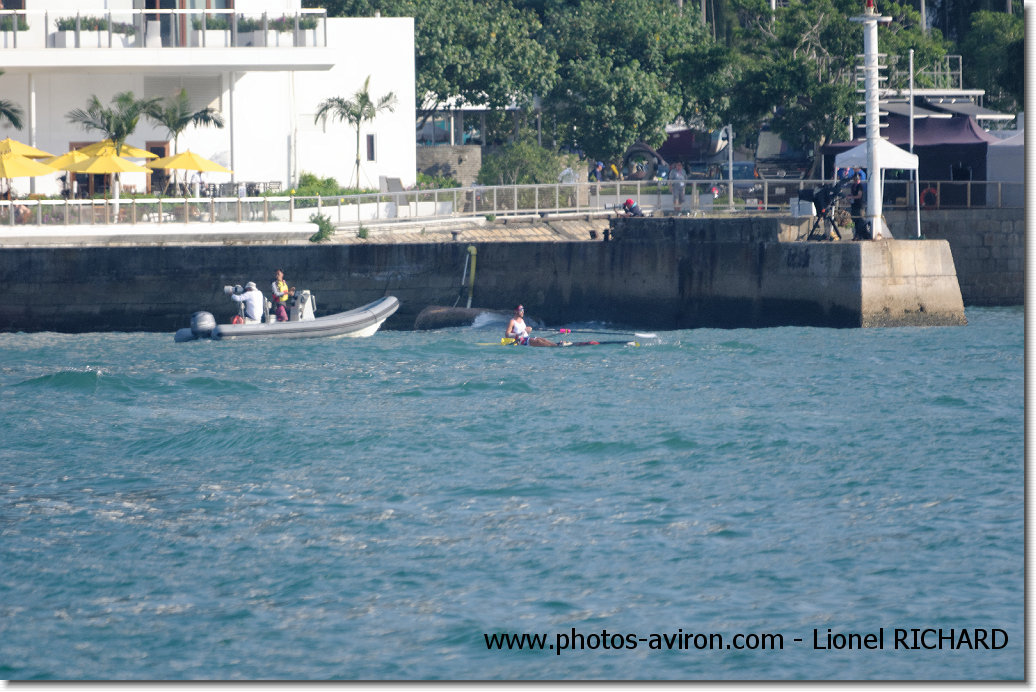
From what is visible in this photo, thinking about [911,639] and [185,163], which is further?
[185,163]

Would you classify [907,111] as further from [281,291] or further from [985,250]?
[281,291]

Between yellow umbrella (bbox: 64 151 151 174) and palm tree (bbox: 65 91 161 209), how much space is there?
20.8 inches

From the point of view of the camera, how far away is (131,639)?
13.0 metres

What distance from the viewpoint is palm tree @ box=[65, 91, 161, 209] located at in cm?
3722

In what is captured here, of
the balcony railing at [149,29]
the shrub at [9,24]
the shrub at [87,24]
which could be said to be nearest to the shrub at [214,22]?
the balcony railing at [149,29]

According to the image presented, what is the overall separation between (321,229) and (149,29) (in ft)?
27.3

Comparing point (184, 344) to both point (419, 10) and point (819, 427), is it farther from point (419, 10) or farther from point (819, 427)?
point (419, 10)

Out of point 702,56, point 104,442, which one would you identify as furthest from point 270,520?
point 702,56

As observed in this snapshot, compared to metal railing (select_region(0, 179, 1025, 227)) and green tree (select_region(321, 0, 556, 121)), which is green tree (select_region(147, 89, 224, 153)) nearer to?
metal railing (select_region(0, 179, 1025, 227))

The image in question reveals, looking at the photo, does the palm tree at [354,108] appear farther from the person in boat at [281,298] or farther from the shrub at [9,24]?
the person in boat at [281,298]

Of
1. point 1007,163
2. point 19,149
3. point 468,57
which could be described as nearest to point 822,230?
point 1007,163

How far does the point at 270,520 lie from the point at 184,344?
1452 cm

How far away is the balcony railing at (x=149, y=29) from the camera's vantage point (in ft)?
126

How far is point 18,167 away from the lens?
34.9 m
